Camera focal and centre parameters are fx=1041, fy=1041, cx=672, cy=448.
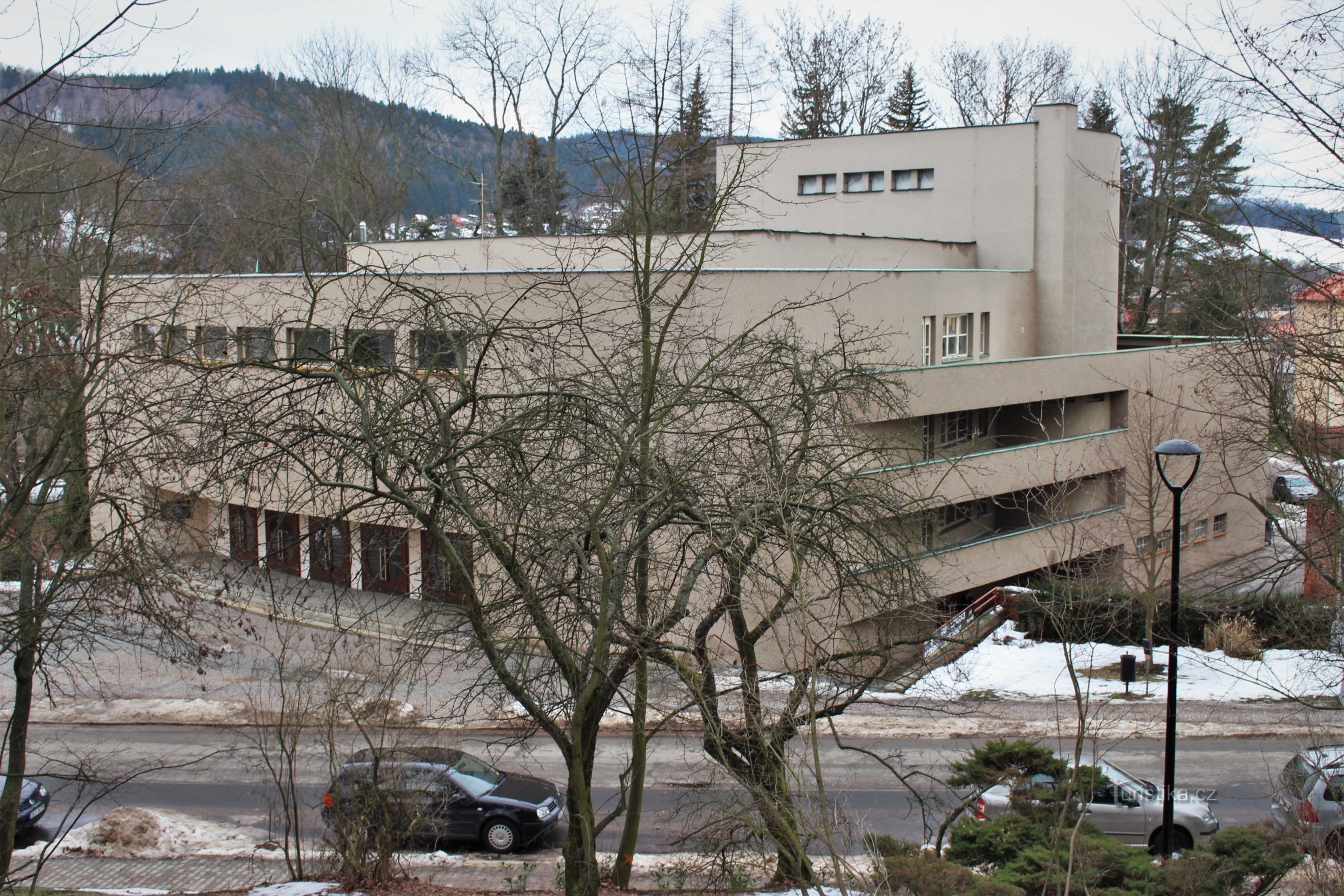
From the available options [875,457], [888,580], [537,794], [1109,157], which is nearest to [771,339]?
[875,457]

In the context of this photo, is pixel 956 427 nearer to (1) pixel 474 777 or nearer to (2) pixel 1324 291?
(1) pixel 474 777

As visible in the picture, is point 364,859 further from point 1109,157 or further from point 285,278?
point 1109,157

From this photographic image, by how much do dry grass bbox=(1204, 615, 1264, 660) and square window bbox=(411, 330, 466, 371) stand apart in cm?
1970

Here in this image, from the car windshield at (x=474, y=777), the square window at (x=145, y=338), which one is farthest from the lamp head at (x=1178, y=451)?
the square window at (x=145, y=338)

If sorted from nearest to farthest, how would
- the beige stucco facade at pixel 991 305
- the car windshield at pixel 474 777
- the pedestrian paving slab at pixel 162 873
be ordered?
1. the pedestrian paving slab at pixel 162 873
2. the car windshield at pixel 474 777
3. the beige stucco facade at pixel 991 305

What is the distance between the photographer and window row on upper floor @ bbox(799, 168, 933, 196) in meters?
33.0

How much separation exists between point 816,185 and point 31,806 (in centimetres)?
2803

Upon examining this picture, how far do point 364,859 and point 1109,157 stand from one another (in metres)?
31.8

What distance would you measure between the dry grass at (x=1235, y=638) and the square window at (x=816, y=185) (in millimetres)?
17873

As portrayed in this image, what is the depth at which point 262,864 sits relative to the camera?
13617 millimetres

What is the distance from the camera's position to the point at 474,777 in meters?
15.0

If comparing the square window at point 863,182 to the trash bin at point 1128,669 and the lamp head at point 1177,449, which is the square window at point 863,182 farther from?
the lamp head at point 1177,449

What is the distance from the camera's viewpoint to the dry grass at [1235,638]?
75.4 feet

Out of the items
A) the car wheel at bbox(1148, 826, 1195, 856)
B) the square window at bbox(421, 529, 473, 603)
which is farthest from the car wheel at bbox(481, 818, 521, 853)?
the car wheel at bbox(1148, 826, 1195, 856)
